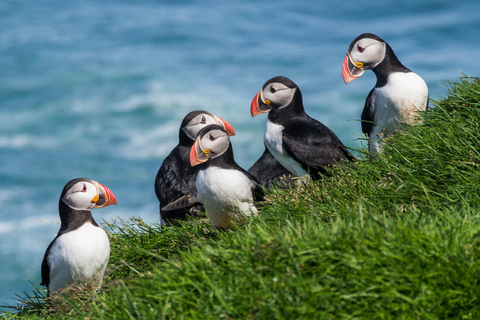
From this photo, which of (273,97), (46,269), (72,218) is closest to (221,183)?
(72,218)

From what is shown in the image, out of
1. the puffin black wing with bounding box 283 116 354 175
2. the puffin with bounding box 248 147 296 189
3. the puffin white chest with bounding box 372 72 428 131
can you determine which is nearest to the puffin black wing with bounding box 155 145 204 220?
the puffin with bounding box 248 147 296 189

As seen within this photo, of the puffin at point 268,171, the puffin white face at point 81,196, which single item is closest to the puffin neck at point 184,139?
the puffin at point 268,171

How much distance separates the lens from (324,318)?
2.66 meters

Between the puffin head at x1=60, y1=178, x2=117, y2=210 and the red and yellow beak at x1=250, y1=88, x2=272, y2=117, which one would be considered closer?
the puffin head at x1=60, y1=178, x2=117, y2=210

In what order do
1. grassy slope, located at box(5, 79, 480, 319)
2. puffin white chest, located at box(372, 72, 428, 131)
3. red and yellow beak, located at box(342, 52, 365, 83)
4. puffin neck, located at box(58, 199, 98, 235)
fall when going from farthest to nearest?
1. red and yellow beak, located at box(342, 52, 365, 83)
2. puffin white chest, located at box(372, 72, 428, 131)
3. puffin neck, located at box(58, 199, 98, 235)
4. grassy slope, located at box(5, 79, 480, 319)

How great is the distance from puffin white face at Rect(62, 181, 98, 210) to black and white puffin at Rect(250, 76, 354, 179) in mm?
1733

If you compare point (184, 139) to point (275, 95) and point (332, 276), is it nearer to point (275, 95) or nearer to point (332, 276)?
point (275, 95)

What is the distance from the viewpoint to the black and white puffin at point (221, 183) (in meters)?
4.72

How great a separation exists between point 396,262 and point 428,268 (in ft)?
0.47

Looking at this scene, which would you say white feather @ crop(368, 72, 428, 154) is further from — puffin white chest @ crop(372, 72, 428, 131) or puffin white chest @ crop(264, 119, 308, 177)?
puffin white chest @ crop(264, 119, 308, 177)

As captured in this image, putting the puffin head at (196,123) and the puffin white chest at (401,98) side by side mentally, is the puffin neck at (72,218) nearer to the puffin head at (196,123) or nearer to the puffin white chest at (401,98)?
the puffin head at (196,123)

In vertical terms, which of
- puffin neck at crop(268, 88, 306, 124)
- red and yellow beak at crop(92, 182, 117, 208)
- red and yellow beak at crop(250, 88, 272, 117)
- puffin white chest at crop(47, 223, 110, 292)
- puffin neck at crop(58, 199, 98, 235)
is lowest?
puffin white chest at crop(47, 223, 110, 292)

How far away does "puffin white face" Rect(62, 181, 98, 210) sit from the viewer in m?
4.75

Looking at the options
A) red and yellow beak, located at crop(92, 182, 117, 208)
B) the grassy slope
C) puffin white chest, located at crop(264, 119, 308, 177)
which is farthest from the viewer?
puffin white chest, located at crop(264, 119, 308, 177)
